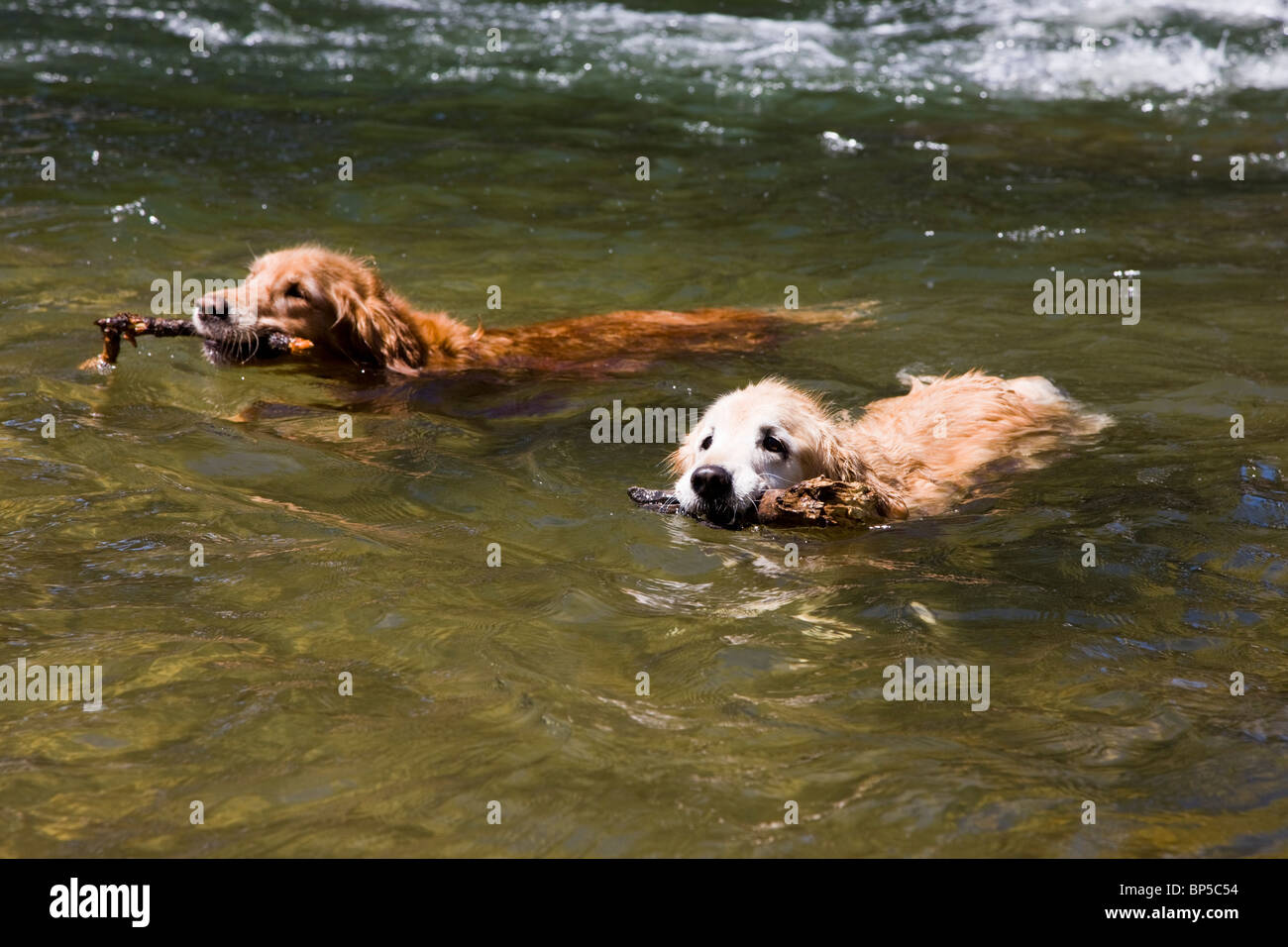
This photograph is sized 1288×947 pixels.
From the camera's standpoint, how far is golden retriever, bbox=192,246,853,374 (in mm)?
7453

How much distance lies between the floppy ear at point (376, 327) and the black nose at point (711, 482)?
2739 mm

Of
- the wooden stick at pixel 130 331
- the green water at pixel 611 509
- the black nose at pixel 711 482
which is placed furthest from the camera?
the wooden stick at pixel 130 331

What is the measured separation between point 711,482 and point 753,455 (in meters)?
0.30

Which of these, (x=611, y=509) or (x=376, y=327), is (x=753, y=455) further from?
(x=376, y=327)

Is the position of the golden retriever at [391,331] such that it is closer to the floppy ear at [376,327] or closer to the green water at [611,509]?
the floppy ear at [376,327]

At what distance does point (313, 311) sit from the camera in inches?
299

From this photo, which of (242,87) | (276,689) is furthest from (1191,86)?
(276,689)

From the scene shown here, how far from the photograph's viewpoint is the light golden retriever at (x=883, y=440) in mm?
5680

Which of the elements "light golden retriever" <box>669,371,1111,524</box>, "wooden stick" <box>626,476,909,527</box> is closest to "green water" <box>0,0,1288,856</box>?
"wooden stick" <box>626,476,909,527</box>

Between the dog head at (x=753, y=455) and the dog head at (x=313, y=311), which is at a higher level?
the dog head at (x=313, y=311)

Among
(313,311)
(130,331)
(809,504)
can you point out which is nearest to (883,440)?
(809,504)

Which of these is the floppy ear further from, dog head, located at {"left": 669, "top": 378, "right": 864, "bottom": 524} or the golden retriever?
dog head, located at {"left": 669, "top": 378, "right": 864, "bottom": 524}

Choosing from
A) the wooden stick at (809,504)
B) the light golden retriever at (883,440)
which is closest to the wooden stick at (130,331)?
the light golden retriever at (883,440)

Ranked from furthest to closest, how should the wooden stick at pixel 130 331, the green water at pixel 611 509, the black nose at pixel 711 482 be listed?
the wooden stick at pixel 130 331, the black nose at pixel 711 482, the green water at pixel 611 509
